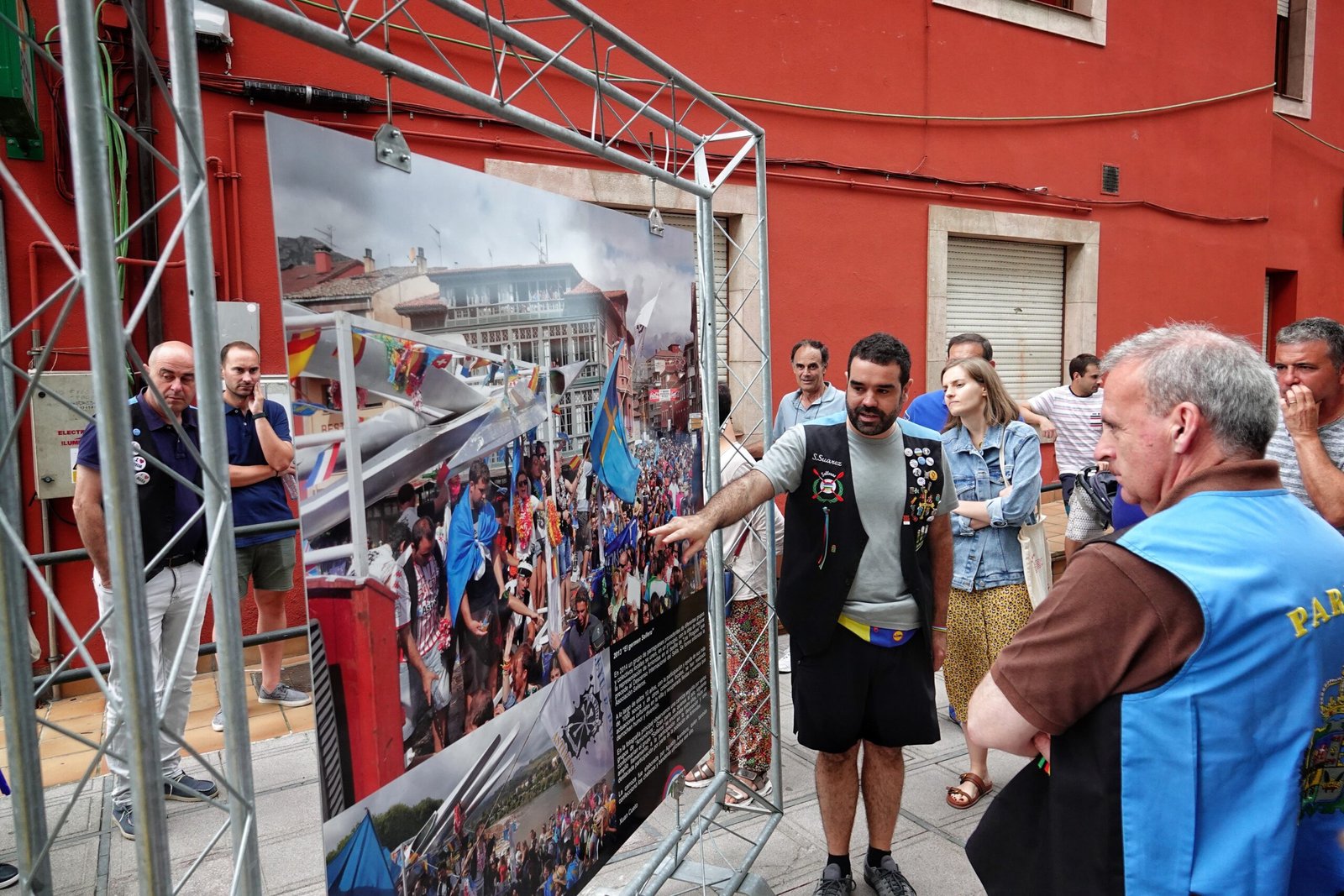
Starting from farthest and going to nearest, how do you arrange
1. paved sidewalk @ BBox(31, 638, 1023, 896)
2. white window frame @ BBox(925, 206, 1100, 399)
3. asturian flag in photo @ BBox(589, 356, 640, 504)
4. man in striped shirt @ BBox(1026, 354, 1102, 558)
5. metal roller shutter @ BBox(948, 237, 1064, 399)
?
1. metal roller shutter @ BBox(948, 237, 1064, 399)
2. white window frame @ BBox(925, 206, 1100, 399)
3. man in striped shirt @ BBox(1026, 354, 1102, 558)
4. paved sidewalk @ BBox(31, 638, 1023, 896)
5. asturian flag in photo @ BBox(589, 356, 640, 504)

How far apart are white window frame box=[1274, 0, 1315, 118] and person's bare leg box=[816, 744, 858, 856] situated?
11764 mm

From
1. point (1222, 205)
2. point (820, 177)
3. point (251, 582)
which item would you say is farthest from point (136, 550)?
point (1222, 205)

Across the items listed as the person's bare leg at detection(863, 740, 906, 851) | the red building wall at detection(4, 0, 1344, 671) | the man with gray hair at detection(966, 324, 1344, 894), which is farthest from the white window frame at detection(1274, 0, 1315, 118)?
the man with gray hair at detection(966, 324, 1344, 894)

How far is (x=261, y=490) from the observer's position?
14.0 feet

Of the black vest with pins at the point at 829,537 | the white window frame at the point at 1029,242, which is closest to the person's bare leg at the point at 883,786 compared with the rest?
the black vest with pins at the point at 829,537

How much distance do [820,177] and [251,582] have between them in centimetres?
510

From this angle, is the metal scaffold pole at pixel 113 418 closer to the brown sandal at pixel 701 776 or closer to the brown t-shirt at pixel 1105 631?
the brown t-shirt at pixel 1105 631

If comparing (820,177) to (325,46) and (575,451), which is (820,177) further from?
(325,46)

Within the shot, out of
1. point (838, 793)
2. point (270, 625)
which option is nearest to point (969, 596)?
point (838, 793)

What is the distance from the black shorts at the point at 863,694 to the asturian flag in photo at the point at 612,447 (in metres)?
0.89

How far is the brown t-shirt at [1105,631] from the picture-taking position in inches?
53.9

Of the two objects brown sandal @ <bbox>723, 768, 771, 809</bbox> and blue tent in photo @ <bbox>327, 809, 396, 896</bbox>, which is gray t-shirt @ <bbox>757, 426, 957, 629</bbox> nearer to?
brown sandal @ <bbox>723, 768, 771, 809</bbox>

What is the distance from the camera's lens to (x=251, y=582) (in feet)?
16.1

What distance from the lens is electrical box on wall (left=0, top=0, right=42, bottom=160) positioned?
3.85m
